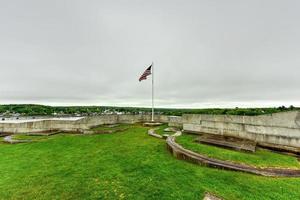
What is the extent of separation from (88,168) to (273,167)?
645cm

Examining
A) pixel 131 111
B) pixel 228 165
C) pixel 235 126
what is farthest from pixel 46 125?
pixel 131 111

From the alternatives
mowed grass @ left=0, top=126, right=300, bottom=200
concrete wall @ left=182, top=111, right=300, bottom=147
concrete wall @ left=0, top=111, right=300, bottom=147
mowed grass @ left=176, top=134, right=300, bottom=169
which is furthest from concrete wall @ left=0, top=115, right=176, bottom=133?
mowed grass @ left=176, top=134, right=300, bottom=169

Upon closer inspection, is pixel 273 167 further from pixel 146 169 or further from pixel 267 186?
pixel 146 169

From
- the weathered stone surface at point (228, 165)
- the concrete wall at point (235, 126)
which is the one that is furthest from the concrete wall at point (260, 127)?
the weathered stone surface at point (228, 165)

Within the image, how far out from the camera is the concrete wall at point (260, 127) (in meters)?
7.59

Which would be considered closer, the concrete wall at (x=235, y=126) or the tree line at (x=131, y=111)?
the concrete wall at (x=235, y=126)

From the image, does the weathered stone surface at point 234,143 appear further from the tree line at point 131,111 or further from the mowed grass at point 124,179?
the tree line at point 131,111

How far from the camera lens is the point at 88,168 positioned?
590cm

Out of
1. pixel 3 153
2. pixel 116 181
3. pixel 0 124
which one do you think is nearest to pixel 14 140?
pixel 3 153

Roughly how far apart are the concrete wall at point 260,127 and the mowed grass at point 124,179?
3419 millimetres

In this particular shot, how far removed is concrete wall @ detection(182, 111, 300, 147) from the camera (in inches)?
299

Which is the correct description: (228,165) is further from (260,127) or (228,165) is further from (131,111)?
(131,111)

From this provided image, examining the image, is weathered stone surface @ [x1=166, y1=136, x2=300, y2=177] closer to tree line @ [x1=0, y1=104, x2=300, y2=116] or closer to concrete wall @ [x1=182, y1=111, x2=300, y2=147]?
concrete wall @ [x1=182, y1=111, x2=300, y2=147]

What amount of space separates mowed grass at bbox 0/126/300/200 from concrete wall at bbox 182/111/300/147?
3419 mm
